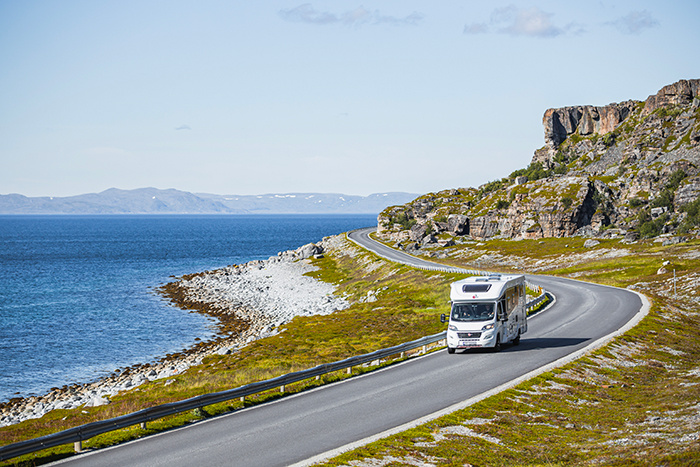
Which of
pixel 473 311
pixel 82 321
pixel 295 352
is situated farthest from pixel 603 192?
pixel 473 311

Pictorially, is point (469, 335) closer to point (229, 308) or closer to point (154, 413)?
point (154, 413)

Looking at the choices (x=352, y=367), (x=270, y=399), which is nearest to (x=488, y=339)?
(x=352, y=367)

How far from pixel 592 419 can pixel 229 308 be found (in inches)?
2688

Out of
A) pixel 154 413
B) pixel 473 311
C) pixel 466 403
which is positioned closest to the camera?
pixel 154 413

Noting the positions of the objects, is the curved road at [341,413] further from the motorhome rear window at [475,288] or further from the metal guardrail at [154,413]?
the motorhome rear window at [475,288]

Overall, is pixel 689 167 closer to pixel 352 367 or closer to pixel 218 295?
pixel 218 295

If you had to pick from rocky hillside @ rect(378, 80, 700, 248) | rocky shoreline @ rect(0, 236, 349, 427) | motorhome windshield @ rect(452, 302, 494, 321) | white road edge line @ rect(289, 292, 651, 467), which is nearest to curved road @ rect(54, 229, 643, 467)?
white road edge line @ rect(289, 292, 651, 467)

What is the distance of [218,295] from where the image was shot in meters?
96.4

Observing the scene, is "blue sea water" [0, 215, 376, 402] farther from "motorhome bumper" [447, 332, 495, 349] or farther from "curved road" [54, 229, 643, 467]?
"motorhome bumper" [447, 332, 495, 349]

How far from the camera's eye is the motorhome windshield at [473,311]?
101 ft

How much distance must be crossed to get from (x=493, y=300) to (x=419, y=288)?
41.2m

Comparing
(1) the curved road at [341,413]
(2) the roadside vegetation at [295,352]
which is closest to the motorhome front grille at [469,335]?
(1) the curved road at [341,413]

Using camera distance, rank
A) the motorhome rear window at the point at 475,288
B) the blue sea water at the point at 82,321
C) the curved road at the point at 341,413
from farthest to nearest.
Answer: the blue sea water at the point at 82,321 < the motorhome rear window at the point at 475,288 < the curved road at the point at 341,413

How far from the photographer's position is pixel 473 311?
31125 mm
